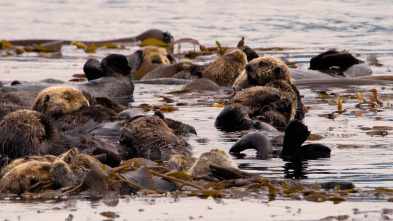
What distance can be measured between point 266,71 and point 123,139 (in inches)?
120

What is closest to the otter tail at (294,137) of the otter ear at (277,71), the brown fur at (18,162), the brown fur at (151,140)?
the brown fur at (151,140)

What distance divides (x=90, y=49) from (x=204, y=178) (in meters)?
13.0

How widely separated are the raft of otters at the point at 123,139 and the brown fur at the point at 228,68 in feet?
4.80

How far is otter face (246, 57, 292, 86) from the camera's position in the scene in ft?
27.1

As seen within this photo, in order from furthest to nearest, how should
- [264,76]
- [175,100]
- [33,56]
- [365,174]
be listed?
[33,56]
[175,100]
[264,76]
[365,174]

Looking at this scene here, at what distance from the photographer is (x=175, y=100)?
952cm

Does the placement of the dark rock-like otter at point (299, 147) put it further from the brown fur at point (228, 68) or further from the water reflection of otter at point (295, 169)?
the brown fur at point (228, 68)

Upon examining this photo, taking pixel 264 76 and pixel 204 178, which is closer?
pixel 204 178

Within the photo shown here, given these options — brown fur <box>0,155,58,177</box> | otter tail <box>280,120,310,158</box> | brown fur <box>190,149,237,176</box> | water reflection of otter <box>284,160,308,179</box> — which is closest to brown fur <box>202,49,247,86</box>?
otter tail <box>280,120,310,158</box>

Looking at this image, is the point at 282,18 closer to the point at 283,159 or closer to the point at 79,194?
the point at 283,159

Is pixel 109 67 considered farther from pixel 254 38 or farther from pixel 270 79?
pixel 254 38

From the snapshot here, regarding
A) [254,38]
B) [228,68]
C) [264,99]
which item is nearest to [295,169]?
[264,99]

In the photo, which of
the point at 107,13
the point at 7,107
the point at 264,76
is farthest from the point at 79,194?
the point at 107,13

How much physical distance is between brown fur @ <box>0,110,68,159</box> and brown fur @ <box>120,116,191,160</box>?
0.59 metres
